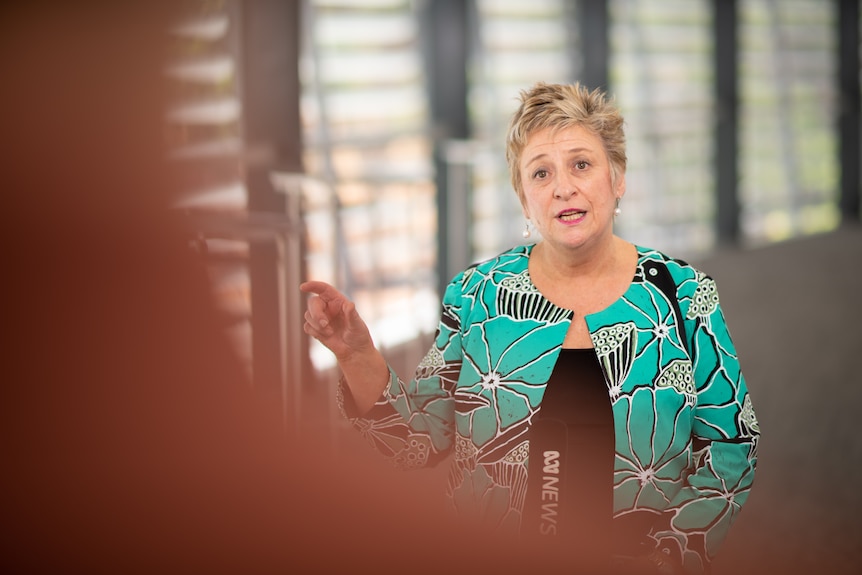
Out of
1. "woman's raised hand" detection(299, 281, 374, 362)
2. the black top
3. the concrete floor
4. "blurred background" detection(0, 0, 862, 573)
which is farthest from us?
the concrete floor

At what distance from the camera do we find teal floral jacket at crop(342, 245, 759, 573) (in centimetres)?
111

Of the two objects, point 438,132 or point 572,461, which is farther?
point 438,132

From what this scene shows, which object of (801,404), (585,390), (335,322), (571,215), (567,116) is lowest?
(801,404)

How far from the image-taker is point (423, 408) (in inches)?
47.4

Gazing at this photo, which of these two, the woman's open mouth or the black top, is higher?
the woman's open mouth

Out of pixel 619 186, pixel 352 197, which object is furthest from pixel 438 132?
pixel 619 186

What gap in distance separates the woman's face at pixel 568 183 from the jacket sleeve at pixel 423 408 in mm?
165

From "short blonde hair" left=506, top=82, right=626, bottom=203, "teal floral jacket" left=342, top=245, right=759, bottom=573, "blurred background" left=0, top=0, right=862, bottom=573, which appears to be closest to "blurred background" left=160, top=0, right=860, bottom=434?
"blurred background" left=0, top=0, right=862, bottom=573

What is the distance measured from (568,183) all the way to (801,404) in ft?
10.2

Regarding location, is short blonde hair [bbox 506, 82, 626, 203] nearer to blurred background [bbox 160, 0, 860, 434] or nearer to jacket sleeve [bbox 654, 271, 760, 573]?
jacket sleeve [bbox 654, 271, 760, 573]

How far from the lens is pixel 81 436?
30 cm

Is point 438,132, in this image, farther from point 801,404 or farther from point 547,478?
point 547,478

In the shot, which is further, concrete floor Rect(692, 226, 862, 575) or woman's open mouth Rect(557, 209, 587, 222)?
concrete floor Rect(692, 226, 862, 575)

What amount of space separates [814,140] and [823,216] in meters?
0.80
